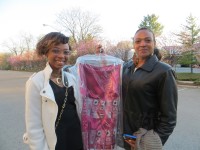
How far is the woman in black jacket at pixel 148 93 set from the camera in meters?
1.75

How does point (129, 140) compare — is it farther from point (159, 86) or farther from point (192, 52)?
point (192, 52)

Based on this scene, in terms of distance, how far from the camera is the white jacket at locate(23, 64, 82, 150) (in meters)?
1.74

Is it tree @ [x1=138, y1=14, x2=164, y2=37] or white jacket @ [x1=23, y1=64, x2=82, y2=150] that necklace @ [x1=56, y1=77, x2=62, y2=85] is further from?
tree @ [x1=138, y1=14, x2=164, y2=37]

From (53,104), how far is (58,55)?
41 centimetres

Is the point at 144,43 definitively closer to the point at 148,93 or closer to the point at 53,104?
the point at 148,93

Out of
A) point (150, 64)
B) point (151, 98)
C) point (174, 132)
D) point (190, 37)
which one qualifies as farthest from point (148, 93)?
point (190, 37)

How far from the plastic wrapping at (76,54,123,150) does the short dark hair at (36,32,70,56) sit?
29 cm

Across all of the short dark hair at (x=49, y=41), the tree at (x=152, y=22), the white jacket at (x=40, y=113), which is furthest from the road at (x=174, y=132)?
the tree at (x=152, y=22)

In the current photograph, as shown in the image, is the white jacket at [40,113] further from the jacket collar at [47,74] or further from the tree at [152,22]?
the tree at [152,22]

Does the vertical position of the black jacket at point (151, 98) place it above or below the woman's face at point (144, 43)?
below

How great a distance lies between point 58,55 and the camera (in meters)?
1.85

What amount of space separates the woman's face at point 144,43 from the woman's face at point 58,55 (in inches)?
23.9

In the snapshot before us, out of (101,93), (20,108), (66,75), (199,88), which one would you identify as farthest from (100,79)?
(199,88)

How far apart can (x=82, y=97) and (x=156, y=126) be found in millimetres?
672
